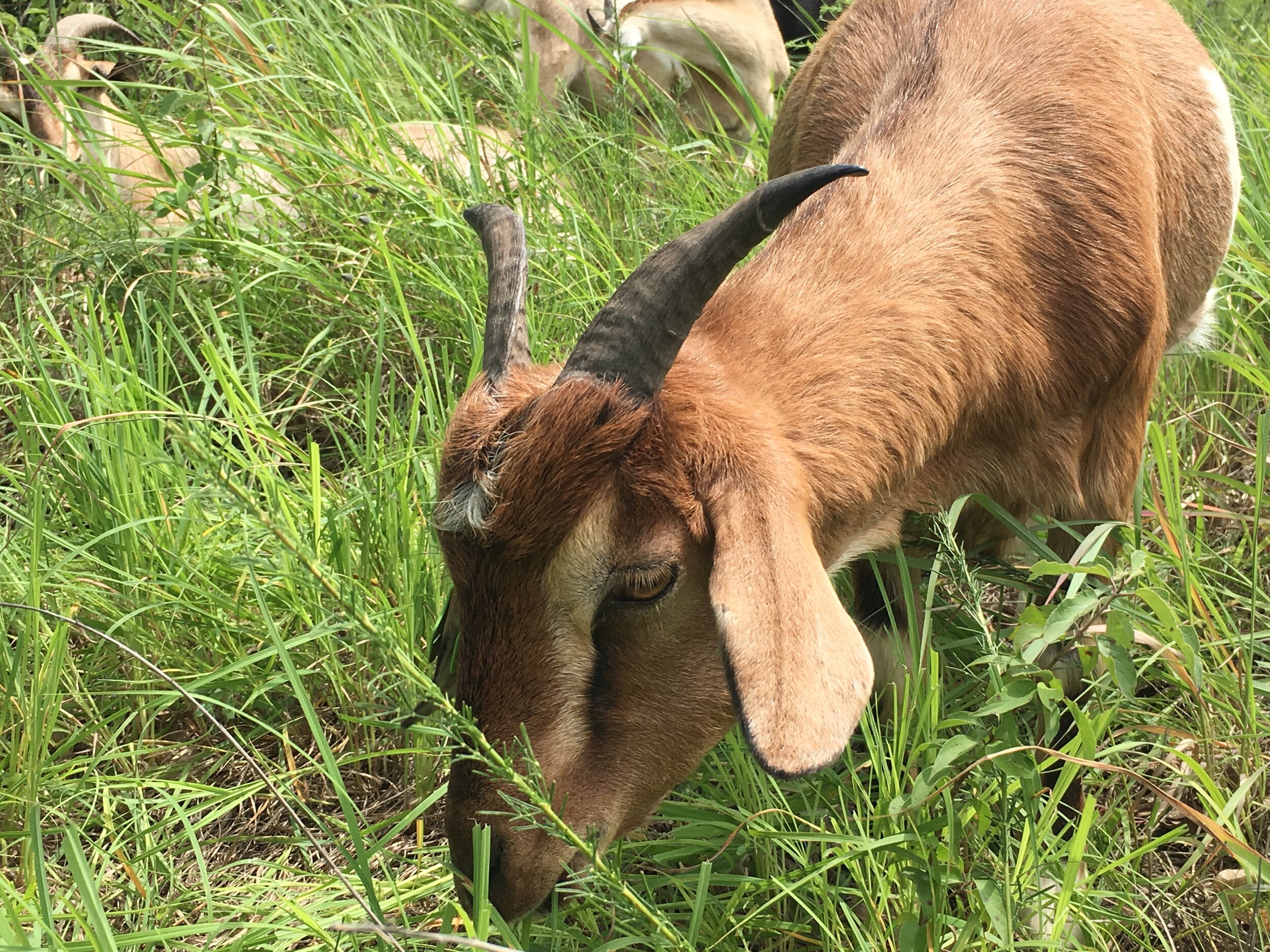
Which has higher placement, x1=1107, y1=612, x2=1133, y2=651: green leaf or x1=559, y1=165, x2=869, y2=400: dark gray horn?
x1=559, y1=165, x2=869, y2=400: dark gray horn

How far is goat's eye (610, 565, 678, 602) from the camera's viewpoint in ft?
7.87

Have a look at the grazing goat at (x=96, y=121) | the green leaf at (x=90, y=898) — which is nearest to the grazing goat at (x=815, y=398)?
the green leaf at (x=90, y=898)

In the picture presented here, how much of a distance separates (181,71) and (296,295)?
135cm

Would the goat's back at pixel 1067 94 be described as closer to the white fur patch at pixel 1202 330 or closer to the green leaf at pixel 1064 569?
the white fur patch at pixel 1202 330

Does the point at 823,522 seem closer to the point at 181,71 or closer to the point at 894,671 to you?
the point at 894,671

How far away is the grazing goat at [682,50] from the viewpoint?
22.6 ft

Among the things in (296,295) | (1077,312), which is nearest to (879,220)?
(1077,312)

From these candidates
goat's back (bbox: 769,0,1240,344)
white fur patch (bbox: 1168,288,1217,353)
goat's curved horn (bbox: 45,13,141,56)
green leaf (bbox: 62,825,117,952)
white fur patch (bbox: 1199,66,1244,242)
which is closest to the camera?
green leaf (bbox: 62,825,117,952)

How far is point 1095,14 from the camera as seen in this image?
342 centimetres

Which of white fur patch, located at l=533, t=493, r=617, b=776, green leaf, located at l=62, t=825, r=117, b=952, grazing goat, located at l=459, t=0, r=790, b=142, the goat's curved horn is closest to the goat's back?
white fur patch, located at l=533, t=493, r=617, b=776

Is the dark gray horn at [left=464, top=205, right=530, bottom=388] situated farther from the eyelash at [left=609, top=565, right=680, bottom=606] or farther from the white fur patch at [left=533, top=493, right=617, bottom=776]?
the eyelash at [left=609, top=565, right=680, bottom=606]

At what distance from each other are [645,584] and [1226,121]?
2637mm

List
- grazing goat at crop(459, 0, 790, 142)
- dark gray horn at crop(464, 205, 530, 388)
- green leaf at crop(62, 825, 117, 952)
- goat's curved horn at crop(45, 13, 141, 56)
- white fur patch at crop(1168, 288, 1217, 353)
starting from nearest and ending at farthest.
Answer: green leaf at crop(62, 825, 117, 952) → dark gray horn at crop(464, 205, 530, 388) → white fur patch at crop(1168, 288, 1217, 353) → goat's curved horn at crop(45, 13, 141, 56) → grazing goat at crop(459, 0, 790, 142)

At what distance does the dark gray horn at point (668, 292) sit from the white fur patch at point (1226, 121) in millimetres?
1972
